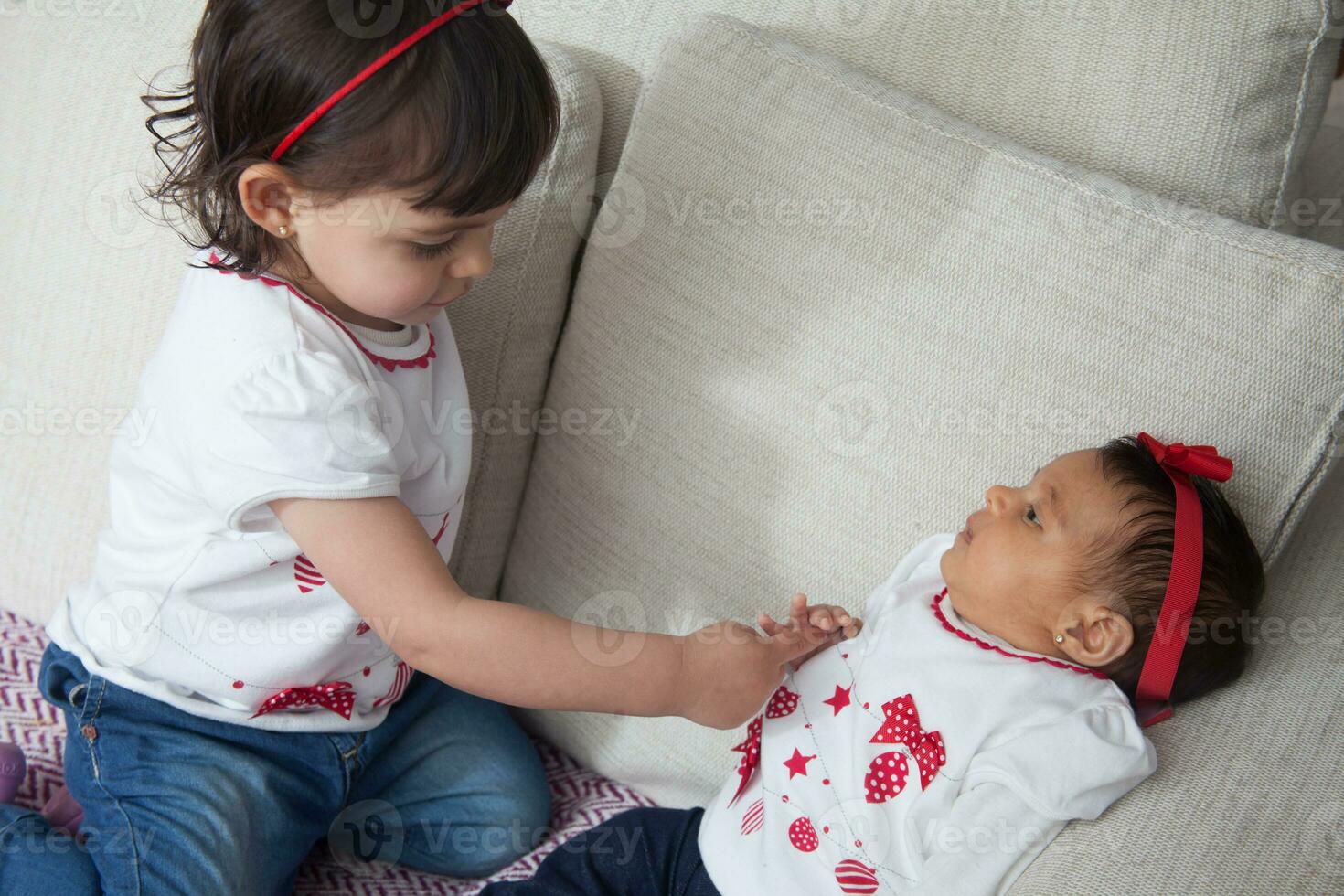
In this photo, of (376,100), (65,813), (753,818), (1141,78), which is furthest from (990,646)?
(65,813)

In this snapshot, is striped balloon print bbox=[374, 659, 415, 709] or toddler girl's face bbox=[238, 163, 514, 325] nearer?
toddler girl's face bbox=[238, 163, 514, 325]

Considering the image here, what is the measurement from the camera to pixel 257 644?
985mm

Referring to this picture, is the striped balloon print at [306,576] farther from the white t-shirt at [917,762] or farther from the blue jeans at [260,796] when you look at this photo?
the white t-shirt at [917,762]

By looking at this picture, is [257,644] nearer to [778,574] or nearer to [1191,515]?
[778,574]

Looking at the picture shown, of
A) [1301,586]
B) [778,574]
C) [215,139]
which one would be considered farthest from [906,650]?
[215,139]

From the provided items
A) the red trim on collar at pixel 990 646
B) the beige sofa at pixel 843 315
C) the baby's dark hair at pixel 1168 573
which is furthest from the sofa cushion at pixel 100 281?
the baby's dark hair at pixel 1168 573

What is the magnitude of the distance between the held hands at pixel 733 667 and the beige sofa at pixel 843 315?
75 mm

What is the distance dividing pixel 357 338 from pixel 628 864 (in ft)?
1.77

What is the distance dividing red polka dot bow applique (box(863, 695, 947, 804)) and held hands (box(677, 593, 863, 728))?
10cm

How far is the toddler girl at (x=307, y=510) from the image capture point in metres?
0.79

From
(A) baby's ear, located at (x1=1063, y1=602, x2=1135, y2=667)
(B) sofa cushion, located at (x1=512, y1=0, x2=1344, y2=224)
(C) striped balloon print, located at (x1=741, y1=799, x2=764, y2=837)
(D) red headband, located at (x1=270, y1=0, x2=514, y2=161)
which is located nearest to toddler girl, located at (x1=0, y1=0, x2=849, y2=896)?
(D) red headband, located at (x1=270, y1=0, x2=514, y2=161)

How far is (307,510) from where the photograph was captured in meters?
0.83

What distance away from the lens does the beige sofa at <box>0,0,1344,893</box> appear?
896 millimetres

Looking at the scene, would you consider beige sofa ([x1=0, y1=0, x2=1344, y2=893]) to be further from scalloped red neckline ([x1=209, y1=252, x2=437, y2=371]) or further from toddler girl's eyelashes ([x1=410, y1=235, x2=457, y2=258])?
toddler girl's eyelashes ([x1=410, y1=235, x2=457, y2=258])
